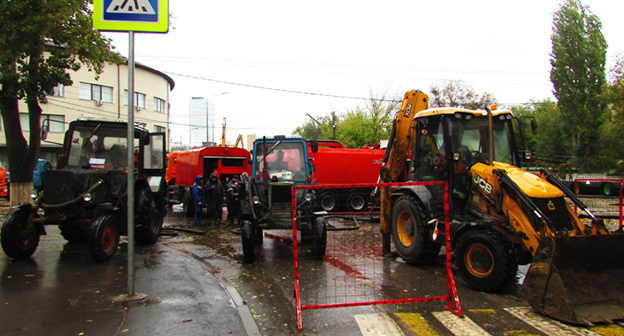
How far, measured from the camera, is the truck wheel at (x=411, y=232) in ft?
23.9

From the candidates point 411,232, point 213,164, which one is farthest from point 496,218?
point 213,164

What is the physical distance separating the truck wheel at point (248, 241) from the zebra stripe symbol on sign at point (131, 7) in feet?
13.5

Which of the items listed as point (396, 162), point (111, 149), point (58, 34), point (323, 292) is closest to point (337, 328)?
point (323, 292)

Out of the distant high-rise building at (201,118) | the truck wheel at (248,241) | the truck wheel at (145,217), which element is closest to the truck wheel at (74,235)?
the truck wheel at (145,217)

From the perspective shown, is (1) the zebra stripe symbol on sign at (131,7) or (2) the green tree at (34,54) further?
(2) the green tree at (34,54)

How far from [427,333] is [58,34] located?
41.9 ft

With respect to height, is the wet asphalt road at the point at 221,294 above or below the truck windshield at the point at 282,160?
below

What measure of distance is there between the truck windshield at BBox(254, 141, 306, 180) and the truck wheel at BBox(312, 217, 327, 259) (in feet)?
5.54

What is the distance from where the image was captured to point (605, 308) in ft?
16.2

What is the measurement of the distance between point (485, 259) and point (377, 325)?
81.3 inches

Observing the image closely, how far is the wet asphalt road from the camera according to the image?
15.4ft

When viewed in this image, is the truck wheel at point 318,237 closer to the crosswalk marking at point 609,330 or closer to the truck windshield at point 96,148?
the truck windshield at point 96,148

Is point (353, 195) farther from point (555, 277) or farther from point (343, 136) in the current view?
point (343, 136)

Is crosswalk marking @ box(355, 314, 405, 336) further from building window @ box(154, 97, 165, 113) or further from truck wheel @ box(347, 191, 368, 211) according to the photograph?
building window @ box(154, 97, 165, 113)
